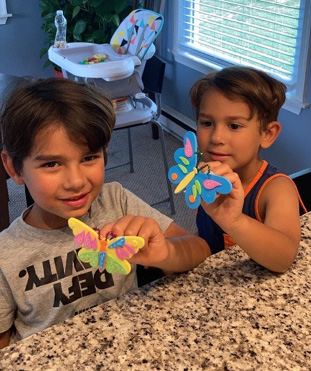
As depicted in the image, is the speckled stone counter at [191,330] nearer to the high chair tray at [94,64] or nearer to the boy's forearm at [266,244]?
the boy's forearm at [266,244]

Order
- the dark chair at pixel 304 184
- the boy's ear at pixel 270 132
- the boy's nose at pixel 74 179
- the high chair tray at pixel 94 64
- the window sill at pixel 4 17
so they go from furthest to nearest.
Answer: the window sill at pixel 4 17, the high chair tray at pixel 94 64, the dark chair at pixel 304 184, the boy's ear at pixel 270 132, the boy's nose at pixel 74 179

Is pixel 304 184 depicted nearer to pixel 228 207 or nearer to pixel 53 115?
pixel 228 207

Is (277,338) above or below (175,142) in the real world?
above

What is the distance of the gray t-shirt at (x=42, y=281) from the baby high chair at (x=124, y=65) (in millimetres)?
1427

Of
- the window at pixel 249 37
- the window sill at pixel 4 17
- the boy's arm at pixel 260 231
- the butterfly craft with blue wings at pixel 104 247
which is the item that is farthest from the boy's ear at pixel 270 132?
the window sill at pixel 4 17

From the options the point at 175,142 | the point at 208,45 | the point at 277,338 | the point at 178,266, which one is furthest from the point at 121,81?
the point at 277,338

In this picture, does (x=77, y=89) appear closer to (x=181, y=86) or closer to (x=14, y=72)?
(x=181, y=86)

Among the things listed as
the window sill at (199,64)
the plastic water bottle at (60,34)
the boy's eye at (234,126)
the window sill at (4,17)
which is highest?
the boy's eye at (234,126)

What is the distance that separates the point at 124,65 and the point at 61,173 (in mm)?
1635

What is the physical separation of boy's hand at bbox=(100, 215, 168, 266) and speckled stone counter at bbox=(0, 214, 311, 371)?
51 millimetres

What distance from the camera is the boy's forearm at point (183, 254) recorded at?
31.4 inches

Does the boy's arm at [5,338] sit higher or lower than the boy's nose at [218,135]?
lower

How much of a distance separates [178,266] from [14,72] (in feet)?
12.9

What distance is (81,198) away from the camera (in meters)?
0.91
